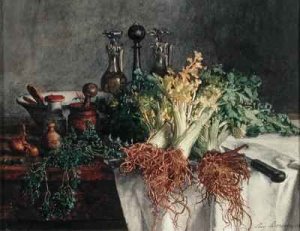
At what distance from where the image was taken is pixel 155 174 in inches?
69.3

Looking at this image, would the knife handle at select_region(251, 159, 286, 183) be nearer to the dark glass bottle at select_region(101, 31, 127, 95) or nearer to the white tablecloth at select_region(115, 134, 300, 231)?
the white tablecloth at select_region(115, 134, 300, 231)

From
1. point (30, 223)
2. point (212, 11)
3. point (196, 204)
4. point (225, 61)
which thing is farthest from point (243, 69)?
point (30, 223)

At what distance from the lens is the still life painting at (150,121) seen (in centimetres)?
180

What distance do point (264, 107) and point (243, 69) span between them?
49cm

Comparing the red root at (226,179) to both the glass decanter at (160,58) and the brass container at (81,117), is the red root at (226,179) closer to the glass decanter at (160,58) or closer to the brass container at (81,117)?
the brass container at (81,117)

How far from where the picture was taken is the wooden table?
1.89 m

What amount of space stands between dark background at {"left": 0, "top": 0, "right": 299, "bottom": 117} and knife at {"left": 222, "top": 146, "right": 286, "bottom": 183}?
953 millimetres

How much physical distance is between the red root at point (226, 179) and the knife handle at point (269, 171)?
43 millimetres

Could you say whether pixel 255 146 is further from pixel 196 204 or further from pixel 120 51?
pixel 120 51

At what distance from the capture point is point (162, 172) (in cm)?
176

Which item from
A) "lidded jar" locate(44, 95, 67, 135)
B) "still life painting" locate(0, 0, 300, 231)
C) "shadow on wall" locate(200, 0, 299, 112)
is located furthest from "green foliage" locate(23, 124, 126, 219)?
"shadow on wall" locate(200, 0, 299, 112)
